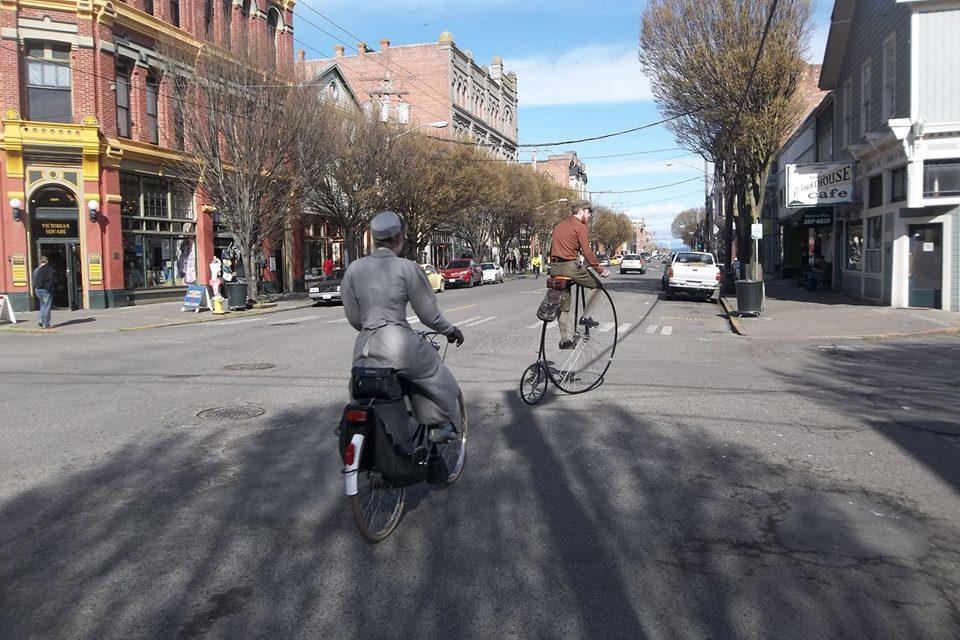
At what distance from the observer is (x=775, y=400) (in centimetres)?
867

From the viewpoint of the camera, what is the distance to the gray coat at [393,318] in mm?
4426

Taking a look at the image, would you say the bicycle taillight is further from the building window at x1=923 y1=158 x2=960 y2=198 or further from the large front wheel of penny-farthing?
the building window at x1=923 y1=158 x2=960 y2=198

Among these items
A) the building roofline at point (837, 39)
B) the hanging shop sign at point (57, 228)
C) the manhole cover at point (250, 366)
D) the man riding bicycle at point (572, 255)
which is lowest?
the manhole cover at point (250, 366)

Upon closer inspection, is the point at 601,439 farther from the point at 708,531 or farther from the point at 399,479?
the point at 399,479

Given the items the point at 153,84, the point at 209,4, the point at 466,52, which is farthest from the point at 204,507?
the point at 466,52

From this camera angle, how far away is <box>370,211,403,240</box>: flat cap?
14.9 ft

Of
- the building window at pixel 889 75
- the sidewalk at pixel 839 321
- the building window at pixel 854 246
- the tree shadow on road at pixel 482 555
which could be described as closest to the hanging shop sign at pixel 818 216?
the building window at pixel 854 246

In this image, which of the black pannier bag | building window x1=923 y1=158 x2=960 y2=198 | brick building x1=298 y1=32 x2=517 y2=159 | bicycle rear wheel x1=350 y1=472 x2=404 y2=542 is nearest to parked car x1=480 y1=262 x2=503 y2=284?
brick building x1=298 y1=32 x2=517 y2=159

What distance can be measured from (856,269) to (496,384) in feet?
62.8

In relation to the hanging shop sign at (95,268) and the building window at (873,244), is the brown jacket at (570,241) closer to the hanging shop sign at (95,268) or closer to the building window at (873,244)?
the building window at (873,244)

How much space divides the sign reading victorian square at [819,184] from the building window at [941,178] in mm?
4095

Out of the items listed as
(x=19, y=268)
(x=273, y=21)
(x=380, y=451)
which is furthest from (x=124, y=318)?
(x=380, y=451)

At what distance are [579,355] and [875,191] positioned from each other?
678 inches

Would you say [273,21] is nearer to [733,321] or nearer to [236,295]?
[236,295]
